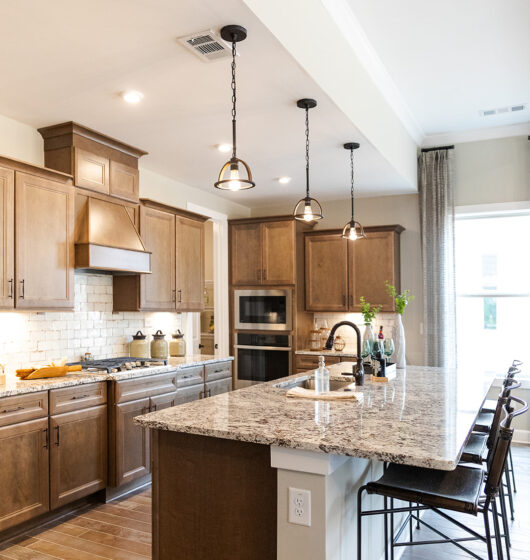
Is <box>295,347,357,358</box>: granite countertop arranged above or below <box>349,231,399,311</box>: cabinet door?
below

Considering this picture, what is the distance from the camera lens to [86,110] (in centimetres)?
352

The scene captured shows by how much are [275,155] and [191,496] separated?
313cm

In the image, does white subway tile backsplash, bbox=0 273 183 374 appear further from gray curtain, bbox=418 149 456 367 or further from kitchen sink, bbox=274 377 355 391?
gray curtain, bbox=418 149 456 367

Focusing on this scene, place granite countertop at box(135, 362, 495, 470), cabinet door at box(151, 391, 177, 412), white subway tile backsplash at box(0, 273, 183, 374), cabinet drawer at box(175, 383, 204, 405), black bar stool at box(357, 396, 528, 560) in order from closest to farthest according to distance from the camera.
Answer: granite countertop at box(135, 362, 495, 470) → black bar stool at box(357, 396, 528, 560) → white subway tile backsplash at box(0, 273, 183, 374) → cabinet door at box(151, 391, 177, 412) → cabinet drawer at box(175, 383, 204, 405)

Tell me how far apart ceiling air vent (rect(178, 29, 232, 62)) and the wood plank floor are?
2713 mm

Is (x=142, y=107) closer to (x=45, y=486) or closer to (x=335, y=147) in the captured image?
(x=335, y=147)

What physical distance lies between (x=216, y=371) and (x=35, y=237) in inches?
82.7

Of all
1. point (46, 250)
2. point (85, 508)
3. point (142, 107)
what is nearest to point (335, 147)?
point (142, 107)

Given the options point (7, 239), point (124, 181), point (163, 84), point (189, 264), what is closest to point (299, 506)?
point (163, 84)

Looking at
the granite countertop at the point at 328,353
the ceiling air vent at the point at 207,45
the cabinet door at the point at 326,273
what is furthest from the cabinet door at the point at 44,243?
the cabinet door at the point at 326,273

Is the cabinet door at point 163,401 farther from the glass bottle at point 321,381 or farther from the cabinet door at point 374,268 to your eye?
the cabinet door at point 374,268

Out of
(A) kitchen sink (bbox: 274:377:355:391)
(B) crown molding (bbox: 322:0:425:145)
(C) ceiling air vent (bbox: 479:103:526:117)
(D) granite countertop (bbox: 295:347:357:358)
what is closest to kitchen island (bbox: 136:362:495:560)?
(A) kitchen sink (bbox: 274:377:355:391)

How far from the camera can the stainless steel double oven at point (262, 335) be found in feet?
19.8

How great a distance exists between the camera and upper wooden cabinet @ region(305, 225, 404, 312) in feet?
19.2
